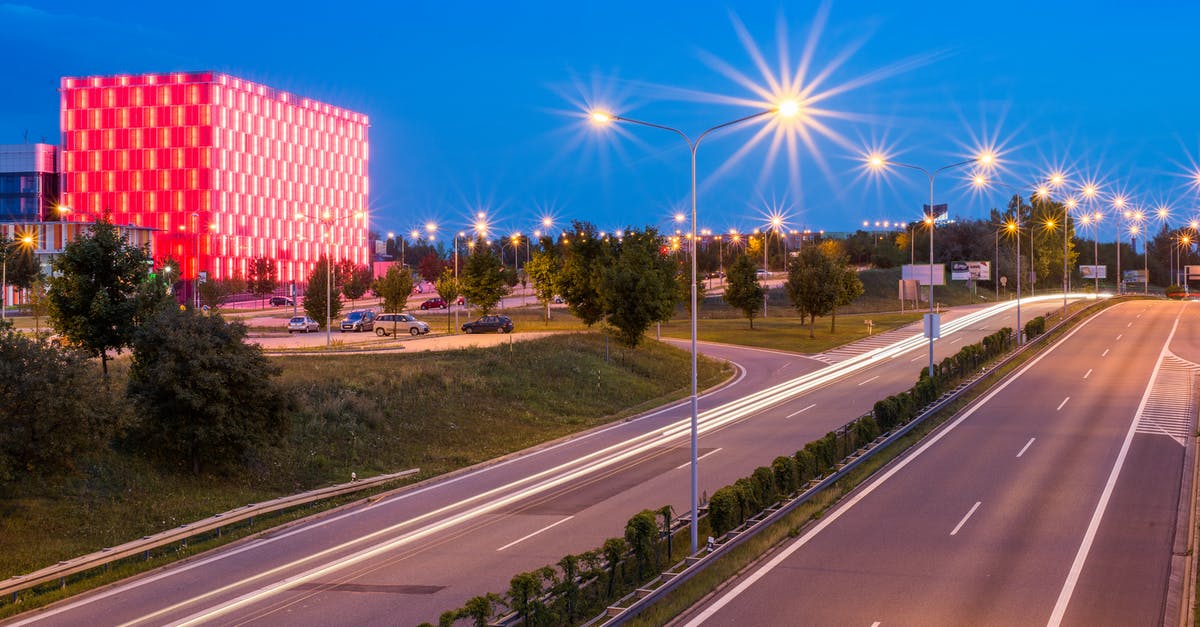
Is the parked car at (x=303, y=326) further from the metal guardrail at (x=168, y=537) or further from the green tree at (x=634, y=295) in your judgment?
the metal guardrail at (x=168, y=537)

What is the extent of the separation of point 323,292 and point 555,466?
123 ft

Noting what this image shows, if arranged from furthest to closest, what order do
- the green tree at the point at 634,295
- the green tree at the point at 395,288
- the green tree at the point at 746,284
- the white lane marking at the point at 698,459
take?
the green tree at the point at 746,284
the green tree at the point at 395,288
the green tree at the point at 634,295
the white lane marking at the point at 698,459

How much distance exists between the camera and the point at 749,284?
76.5 m

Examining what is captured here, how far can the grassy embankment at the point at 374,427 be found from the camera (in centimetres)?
2194

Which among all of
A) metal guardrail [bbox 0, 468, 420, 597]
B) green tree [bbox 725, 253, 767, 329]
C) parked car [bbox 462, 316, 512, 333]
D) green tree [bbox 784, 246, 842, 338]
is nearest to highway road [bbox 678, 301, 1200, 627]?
metal guardrail [bbox 0, 468, 420, 597]

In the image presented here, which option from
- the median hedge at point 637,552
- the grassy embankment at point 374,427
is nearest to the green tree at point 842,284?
the grassy embankment at point 374,427

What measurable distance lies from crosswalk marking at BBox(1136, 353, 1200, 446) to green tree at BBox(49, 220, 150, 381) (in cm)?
3203

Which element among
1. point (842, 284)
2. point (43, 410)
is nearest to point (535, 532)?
point (43, 410)

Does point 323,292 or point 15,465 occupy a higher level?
point 323,292

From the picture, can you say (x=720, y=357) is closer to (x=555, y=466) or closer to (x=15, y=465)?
(x=555, y=466)

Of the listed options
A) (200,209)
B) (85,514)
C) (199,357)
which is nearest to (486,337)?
(199,357)

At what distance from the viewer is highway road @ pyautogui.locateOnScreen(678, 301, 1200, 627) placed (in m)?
15.5

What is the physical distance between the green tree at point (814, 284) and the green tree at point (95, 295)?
167 feet

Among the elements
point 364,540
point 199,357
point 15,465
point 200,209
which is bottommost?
point 364,540
